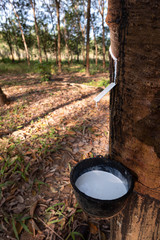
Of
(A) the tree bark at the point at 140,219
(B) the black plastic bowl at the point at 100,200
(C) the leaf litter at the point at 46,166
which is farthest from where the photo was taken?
(C) the leaf litter at the point at 46,166

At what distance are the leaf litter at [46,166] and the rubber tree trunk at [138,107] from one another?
915 millimetres

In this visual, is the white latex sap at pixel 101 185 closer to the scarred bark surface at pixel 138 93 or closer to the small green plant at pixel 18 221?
the scarred bark surface at pixel 138 93

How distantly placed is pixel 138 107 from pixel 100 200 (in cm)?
55

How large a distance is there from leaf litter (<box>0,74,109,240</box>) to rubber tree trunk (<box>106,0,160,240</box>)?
915 millimetres

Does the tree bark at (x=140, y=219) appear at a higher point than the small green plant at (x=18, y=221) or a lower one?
higher

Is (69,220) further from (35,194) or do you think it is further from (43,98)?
(43,98)

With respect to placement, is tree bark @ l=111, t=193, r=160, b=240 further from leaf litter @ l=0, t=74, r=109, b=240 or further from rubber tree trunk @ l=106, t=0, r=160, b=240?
leaf litter @ l=0, t=74, r=109, b=240

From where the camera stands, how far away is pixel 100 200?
790 mm

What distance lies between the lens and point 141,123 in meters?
0.83

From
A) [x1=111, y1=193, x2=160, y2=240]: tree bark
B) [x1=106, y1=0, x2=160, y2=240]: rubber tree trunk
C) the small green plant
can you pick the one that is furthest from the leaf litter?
[x1=106, y1=0, x2=160, y2=240]: rubber tree trunk

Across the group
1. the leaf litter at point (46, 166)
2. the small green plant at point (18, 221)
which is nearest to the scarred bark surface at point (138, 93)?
the leaf litter at point (46, 166)

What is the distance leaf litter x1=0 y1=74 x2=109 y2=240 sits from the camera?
1.69 metres

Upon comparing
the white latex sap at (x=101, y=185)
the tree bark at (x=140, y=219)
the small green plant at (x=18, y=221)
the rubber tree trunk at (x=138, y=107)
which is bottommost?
the small green plant at (x=18, y=221)

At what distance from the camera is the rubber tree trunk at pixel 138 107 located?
0.68 metres
